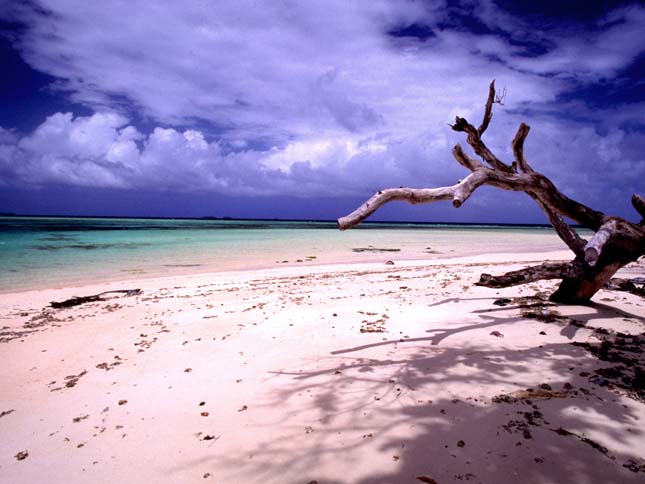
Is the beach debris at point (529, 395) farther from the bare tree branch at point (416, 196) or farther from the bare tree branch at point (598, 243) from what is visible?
the bare tree branch at point (598, 243)

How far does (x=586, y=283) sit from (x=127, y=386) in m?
7.02

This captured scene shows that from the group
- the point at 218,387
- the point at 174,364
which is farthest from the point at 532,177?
the point at 174,364

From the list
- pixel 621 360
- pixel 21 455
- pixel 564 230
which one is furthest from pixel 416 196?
pixel 21 455

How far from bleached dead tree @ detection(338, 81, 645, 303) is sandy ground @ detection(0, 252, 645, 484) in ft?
1.93

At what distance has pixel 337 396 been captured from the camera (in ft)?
11.4

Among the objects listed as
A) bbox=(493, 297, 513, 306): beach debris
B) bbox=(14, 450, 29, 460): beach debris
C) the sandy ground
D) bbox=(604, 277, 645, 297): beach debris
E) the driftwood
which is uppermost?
bbox=(604, 277, 645, 297): beach debris

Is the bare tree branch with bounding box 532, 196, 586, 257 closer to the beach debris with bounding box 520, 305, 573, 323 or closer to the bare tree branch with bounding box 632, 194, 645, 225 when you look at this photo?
the bare tree branch with bounding box 632, 194, 645, 225

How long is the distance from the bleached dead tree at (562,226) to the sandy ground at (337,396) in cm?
59

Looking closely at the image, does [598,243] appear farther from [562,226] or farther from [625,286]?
[625,286]

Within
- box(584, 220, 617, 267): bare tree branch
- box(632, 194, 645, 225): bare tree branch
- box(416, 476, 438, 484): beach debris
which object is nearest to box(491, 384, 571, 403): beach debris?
box(416, 476, 438, 484): beach debris

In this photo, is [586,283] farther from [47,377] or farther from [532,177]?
[47,377]

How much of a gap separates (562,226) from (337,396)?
18.3 feet

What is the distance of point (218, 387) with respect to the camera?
3.88 metres

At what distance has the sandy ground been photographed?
2.54 metres
